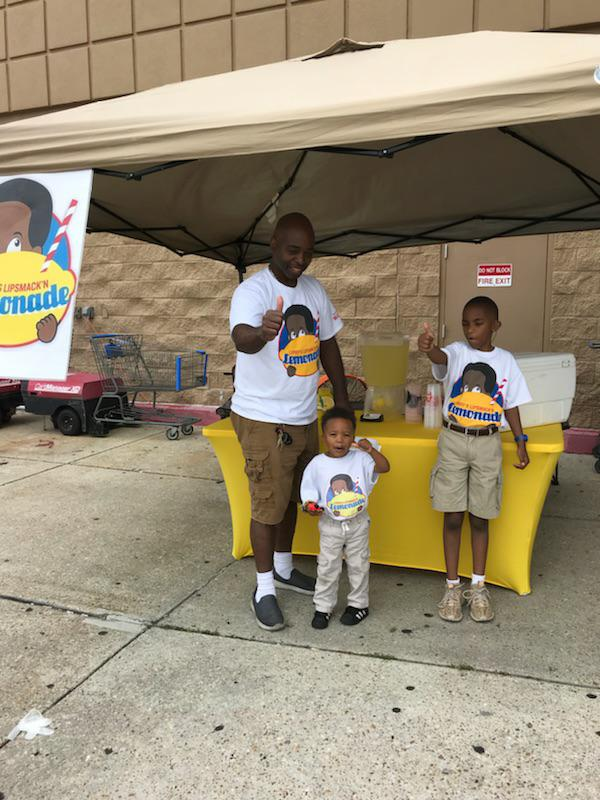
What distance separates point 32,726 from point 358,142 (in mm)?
2610

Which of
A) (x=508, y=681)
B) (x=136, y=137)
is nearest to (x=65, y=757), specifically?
(x=508, y=681)

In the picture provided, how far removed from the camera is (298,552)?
4164mm

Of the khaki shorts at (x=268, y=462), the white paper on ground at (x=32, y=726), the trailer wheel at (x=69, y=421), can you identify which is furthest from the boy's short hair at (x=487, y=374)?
the trailer wheel at (x=69, y=421)

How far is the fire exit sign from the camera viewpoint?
716cm

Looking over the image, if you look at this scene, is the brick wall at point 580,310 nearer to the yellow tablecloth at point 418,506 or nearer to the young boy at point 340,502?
the yellow tablecloth at point 418,506

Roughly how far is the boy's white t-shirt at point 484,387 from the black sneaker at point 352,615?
1097 millimetres

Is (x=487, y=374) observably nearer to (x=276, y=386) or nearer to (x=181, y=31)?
(x=276, y=386)

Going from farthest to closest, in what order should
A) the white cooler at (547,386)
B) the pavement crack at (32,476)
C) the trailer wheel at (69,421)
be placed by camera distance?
the trailer wheel at (69,421)
the pavement crack at (32,476)
the white cooler at (547,386)

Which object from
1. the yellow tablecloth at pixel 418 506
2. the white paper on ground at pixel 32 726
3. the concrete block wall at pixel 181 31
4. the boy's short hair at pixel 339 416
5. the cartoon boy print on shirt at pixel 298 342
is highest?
the concrete block wall at pixel 181 31

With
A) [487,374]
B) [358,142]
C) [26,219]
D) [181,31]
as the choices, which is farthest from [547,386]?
[181,31]

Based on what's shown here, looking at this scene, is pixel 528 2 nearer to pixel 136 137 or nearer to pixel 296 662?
pixel 136 137

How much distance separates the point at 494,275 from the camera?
23.6 feet

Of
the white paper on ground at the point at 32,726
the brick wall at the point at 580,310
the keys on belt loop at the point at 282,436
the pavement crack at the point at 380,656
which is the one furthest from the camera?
the brick wall at the point at 580,310

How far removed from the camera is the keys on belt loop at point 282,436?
3.18m
